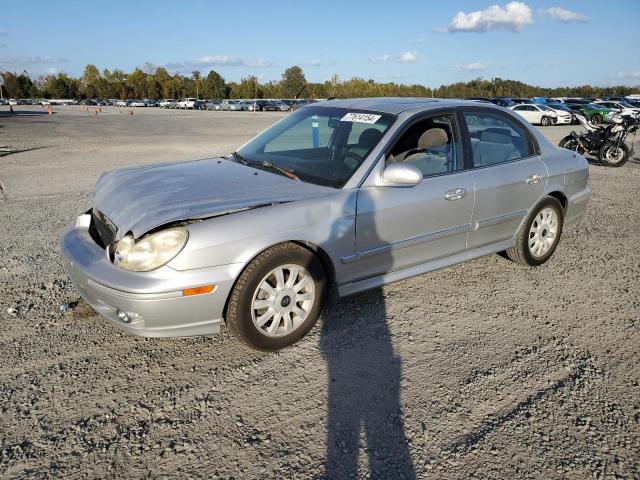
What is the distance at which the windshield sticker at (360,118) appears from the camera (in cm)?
380

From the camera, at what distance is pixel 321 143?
4051mm

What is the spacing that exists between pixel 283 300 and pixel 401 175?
116 cm

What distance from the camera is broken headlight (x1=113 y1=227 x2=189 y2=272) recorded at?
2730 millimetres

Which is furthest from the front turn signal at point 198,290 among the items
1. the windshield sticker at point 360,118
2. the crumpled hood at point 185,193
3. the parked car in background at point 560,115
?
the parked car in background at point 560,115

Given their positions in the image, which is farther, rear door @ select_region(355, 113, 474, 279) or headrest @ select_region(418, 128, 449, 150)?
headrest @ select_region(418, 128, 449, 150)

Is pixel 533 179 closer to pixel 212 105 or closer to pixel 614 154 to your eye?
pixel 614 154

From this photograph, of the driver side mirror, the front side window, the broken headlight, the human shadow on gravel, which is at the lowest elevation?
the human shadow on gravel

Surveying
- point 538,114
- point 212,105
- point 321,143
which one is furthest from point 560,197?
point 212,105

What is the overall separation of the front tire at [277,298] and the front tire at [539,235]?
Result: 2315 mm

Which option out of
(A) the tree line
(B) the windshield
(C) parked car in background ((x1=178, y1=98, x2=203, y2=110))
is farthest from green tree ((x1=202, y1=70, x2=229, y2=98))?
(B) the windshield

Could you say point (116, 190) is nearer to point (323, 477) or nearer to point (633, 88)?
point (323, 477)

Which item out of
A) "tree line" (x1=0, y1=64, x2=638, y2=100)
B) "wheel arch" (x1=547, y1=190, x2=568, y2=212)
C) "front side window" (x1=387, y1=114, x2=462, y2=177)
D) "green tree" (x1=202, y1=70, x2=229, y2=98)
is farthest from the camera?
"green tree" (x1=202, y1=70, x2=229, y2=98)

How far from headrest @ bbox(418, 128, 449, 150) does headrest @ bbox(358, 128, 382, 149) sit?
42cm

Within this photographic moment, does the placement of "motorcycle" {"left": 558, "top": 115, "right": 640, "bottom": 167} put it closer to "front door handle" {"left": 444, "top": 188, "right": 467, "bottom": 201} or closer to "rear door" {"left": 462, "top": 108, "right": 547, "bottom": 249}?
"rear door" {"left": 462, "top": 108, "right": 547, "bottom": 249}
